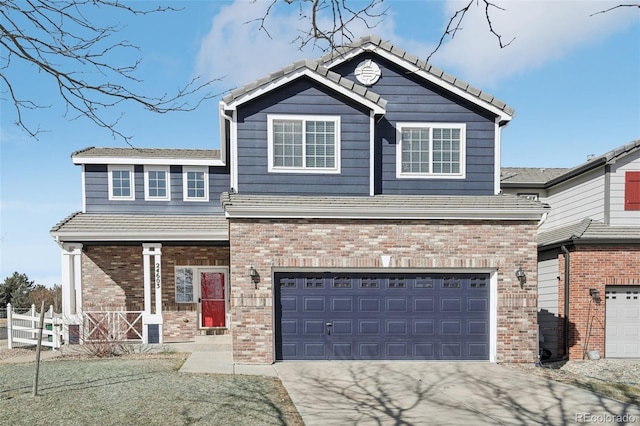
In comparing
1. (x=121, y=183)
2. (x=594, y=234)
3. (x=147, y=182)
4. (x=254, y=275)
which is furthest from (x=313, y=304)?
(x=594, y=234)

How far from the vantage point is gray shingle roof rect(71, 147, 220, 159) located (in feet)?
52.9

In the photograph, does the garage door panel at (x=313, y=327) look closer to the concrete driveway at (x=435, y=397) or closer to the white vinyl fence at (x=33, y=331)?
the concrete driveway at (x=435, y=397)

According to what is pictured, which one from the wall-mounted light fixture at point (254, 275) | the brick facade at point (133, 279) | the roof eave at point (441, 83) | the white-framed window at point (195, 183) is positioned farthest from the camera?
the white-framed window at point (195, 183)

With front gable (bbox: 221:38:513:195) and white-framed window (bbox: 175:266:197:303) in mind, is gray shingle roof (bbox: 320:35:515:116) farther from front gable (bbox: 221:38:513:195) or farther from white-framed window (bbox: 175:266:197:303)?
white-framed window (bbox: 175:266:197:303)

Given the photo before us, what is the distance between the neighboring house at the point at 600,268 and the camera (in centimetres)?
1409

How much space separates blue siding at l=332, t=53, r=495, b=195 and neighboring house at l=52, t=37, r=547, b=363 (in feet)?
0.10

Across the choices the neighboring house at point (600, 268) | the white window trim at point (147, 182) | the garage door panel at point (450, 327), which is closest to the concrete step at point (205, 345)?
the white window trim at point (147, 182)

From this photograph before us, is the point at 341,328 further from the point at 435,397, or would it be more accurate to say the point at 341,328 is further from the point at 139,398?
the point at 139,398

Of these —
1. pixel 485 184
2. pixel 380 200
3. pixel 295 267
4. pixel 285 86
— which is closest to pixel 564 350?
pixel 485 184

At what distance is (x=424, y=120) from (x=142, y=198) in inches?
380

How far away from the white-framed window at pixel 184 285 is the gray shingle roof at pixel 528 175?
12407 mm

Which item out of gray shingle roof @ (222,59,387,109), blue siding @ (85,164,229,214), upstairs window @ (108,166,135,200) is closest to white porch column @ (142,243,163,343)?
blue siding @ (85,164,229,214)

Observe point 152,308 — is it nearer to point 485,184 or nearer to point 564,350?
point 485,184

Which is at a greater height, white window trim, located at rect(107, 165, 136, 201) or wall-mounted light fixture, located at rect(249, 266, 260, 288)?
white window trim, located at rect(107, 165, 136, 201)
